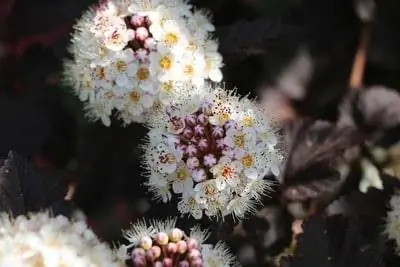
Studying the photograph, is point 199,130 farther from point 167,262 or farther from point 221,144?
point 167,262

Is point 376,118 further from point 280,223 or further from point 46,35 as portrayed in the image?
point 46,35

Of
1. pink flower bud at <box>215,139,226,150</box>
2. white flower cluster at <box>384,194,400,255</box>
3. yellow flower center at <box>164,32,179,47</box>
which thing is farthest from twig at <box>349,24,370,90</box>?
pink flower bud at <box>215,139,226,150</box>

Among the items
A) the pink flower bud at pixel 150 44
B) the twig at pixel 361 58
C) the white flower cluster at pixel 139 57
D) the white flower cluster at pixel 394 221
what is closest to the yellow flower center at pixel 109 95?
the white flower cluster at pixel 139 57

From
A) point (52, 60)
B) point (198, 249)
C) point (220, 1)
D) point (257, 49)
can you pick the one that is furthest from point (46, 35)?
point (198, 249)

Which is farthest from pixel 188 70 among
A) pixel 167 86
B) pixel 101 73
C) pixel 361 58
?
pixel 361 58

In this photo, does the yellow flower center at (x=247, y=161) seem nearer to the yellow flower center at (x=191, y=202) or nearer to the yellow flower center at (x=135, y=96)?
the yellow flower center at (x=191, y=202)

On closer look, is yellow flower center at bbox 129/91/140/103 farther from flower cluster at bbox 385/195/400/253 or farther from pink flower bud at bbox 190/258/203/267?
flower cluster at bbox 385/195/400/253
